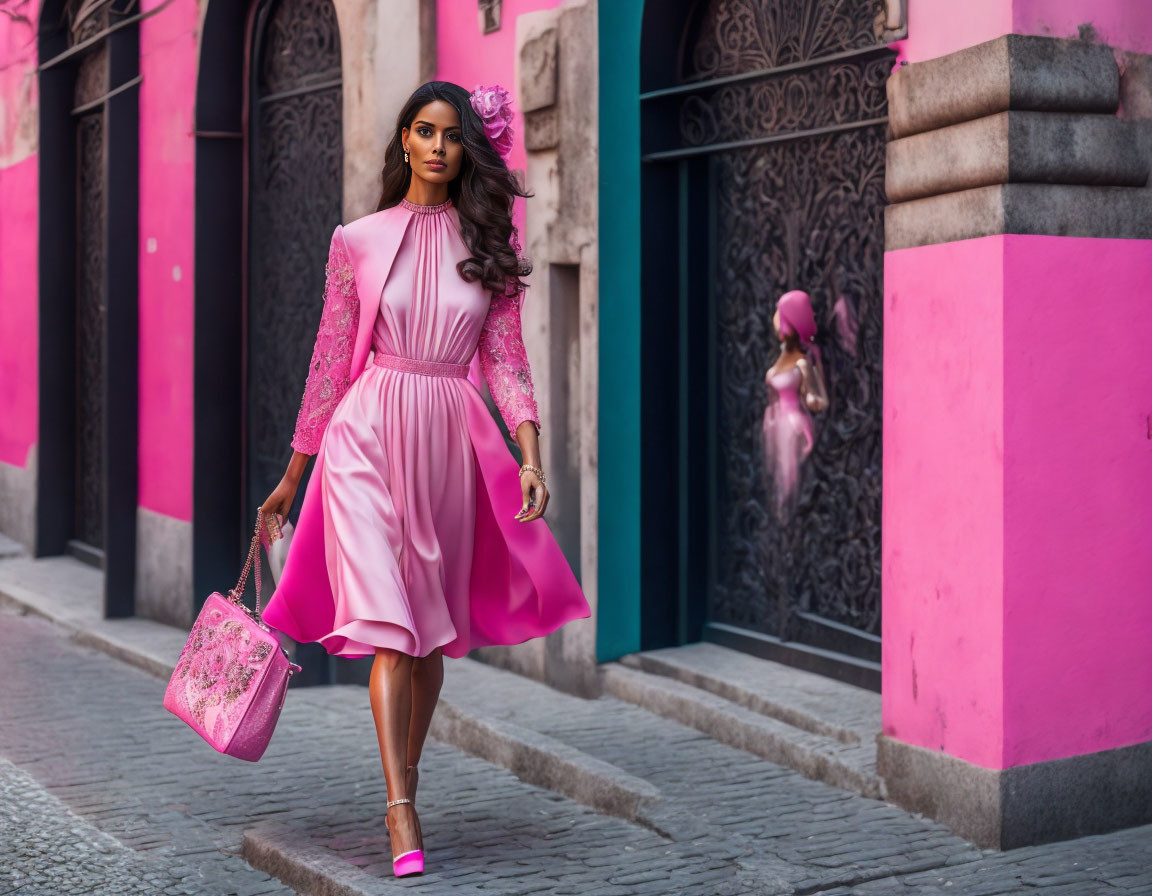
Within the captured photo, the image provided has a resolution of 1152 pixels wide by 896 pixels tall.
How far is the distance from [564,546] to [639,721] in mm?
942

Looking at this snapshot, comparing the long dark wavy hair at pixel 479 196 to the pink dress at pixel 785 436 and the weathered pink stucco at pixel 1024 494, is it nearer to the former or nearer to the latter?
the weathered pink stucco at pixel 1024 494

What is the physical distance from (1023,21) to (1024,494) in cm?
136

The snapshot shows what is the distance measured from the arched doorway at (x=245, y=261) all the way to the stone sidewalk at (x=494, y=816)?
2333 mm

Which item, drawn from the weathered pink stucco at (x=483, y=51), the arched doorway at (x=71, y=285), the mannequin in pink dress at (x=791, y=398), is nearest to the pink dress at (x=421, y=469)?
the mannequin in pink dress at (x=791, y=398)

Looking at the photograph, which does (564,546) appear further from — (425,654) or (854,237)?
(425,654)

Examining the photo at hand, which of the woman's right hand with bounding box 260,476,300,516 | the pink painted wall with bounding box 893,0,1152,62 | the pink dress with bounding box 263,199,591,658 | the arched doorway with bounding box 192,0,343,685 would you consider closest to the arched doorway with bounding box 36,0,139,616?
the arched doorway with bounding box 192,0,343,685

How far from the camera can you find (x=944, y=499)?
5.27m

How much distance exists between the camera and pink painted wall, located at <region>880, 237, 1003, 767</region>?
506cm

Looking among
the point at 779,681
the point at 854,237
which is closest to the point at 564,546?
the point at 779,681

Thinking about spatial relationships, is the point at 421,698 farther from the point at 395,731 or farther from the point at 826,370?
the point at 826,370

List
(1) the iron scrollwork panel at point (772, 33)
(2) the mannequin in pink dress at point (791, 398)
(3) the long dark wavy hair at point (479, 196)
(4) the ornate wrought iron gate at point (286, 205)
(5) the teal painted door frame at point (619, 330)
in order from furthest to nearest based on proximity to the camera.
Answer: (4) the ornate wrought iron gate at point (286, 205) < (5) the teal painted door frame at point (619, 330) < (2) the mannequin in pink dress at point (791, 398) < (1) the iron scrollwork panel at point (772, 33) < (3) the long dark wavy hair at point (479, 196)

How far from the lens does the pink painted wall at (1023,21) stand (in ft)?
16.5

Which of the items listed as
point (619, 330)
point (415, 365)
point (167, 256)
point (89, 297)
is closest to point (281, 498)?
point (415, 365)

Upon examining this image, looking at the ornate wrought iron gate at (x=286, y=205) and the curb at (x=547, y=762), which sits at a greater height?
the ornate wrought iron gate at (x=286, y=205)
